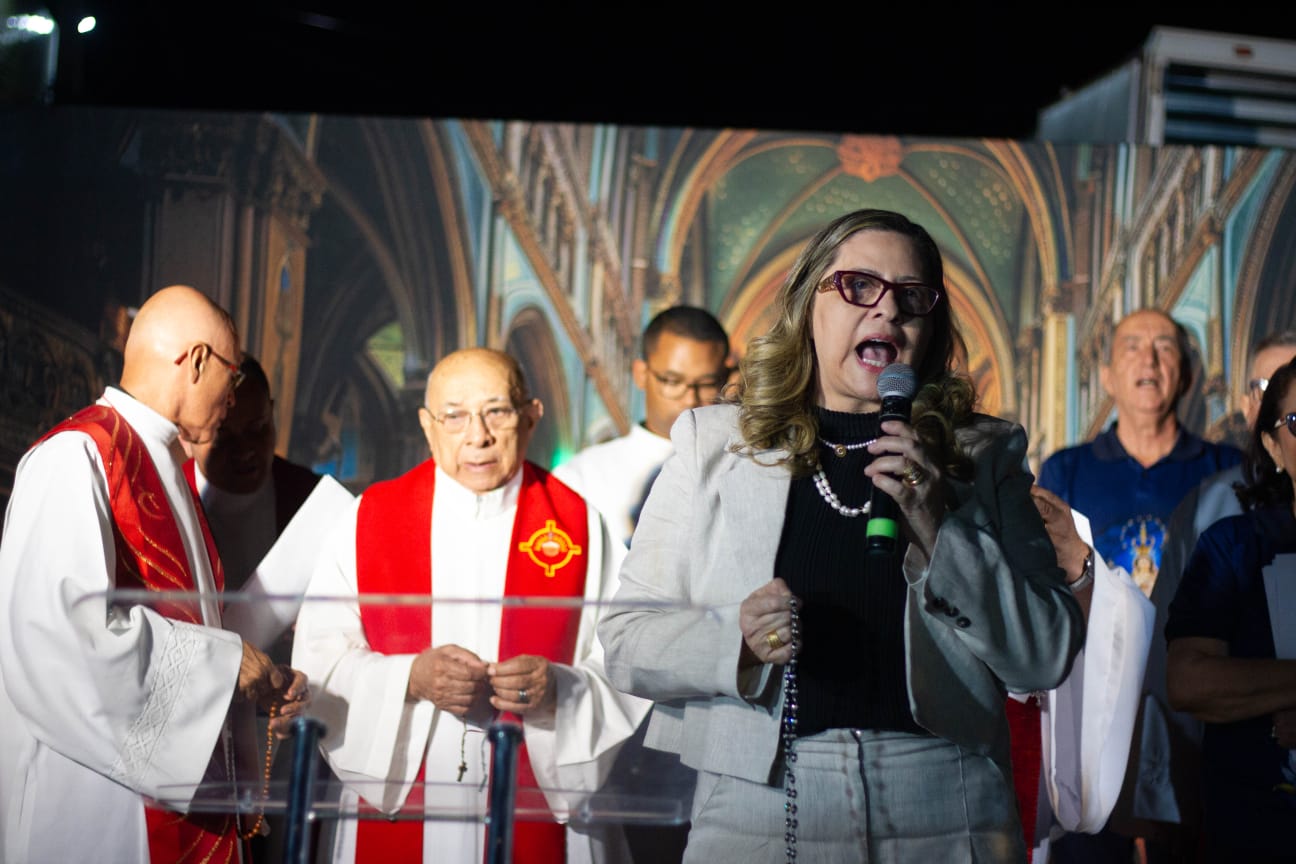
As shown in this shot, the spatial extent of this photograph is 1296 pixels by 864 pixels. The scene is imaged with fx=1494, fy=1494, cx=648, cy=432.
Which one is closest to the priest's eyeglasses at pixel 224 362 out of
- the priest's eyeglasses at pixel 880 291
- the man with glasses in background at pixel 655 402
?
the man with glasses in background at pixel 655 402

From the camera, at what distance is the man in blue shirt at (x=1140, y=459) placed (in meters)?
5.53

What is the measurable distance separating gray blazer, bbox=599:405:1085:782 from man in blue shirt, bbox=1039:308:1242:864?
322 centimetres

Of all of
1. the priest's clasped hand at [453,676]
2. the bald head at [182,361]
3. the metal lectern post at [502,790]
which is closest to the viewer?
the metal lectern post at [502,790]

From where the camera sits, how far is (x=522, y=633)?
2.17 meters

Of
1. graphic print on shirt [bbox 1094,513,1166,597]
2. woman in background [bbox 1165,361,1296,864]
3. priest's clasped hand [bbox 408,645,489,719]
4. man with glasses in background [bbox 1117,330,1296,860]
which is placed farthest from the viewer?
graphic print on shirt [bbox 1094,513,1166,597]

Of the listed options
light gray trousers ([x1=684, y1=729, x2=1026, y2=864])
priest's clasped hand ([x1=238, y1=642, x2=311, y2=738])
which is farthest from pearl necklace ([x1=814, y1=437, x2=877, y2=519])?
priest's clasped hand ([x1=238, y1=642, x2=311, y2=738])

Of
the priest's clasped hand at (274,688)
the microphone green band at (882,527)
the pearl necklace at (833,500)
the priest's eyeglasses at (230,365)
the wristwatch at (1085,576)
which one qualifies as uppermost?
the priest's eyeglasses at (230,365)

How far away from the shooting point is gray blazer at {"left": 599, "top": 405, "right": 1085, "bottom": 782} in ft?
7.39

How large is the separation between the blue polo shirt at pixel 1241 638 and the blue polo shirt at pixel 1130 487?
6.35ft

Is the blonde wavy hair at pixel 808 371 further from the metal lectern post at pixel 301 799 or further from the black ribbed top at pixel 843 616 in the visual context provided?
the metal lectern post at pixel 301 799

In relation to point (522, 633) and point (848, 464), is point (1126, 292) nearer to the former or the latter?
point (848, 464)

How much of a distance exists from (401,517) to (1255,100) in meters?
5.49

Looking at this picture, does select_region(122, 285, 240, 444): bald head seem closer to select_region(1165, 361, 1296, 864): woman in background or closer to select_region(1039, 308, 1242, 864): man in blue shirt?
select_region(1165, 361, 1296, 864): woman in background

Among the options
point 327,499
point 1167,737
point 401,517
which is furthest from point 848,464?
point 327,499
